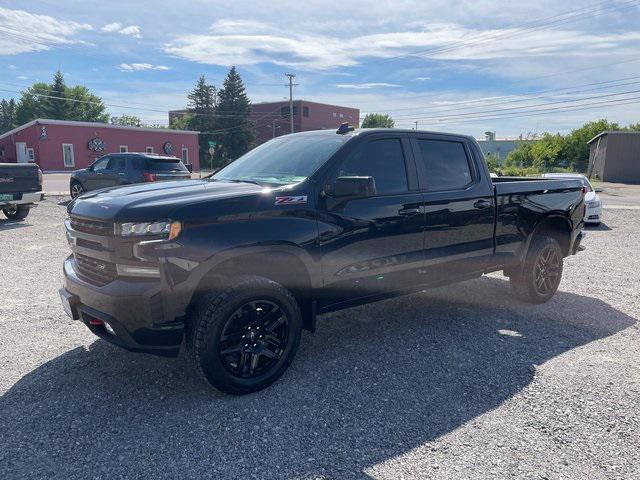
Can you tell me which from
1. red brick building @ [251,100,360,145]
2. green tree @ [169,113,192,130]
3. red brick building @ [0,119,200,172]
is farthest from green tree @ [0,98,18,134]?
red brick building @ [0,119,200,172]

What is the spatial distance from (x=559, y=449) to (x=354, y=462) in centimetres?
125

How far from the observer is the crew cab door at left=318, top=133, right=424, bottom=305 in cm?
386

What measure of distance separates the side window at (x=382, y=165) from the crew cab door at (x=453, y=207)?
0.22m

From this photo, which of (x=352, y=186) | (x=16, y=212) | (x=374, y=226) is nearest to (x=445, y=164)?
(x=374, y=226)

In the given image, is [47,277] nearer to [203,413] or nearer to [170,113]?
[203,413]

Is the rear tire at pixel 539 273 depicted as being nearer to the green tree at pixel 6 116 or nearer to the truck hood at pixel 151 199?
the truck hood at pixel 151 199

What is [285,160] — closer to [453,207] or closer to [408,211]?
[408,211]

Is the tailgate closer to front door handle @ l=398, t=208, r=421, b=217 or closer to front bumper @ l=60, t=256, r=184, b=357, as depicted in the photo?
front bumper @ l=60, t=256, r=184, b=357

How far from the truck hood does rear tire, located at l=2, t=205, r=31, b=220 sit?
9.99 metres

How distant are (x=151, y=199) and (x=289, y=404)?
1.73m

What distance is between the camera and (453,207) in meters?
4.71

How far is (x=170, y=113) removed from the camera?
9544 cm

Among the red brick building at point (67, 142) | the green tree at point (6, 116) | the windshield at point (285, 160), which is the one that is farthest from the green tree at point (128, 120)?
the windshield at point (285, 160)

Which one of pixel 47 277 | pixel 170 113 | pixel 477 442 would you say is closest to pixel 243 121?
pixel 170 113
